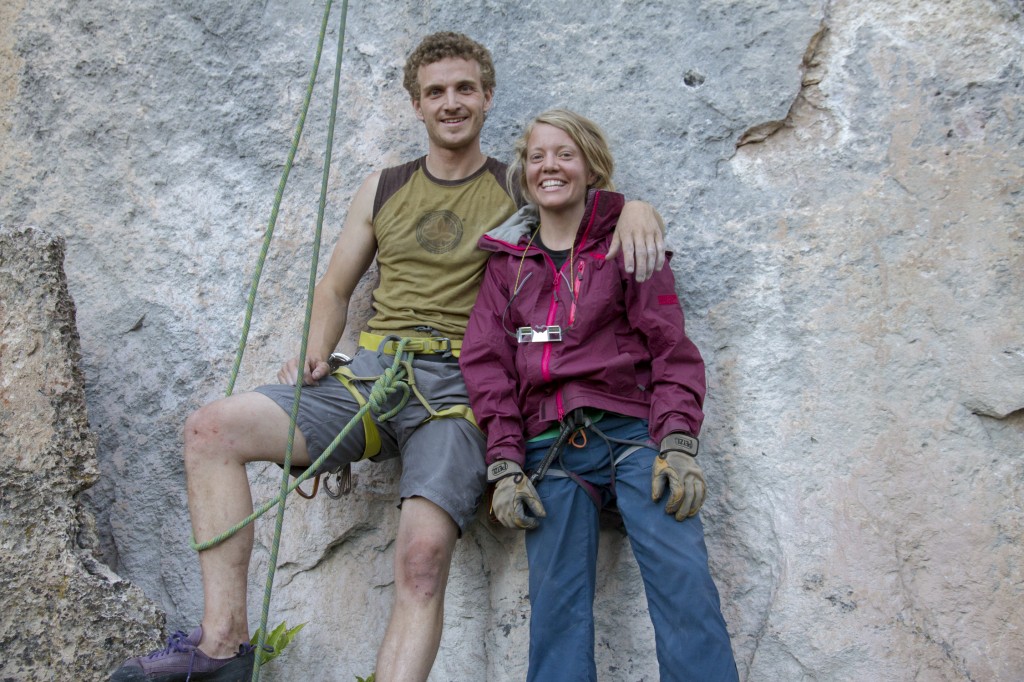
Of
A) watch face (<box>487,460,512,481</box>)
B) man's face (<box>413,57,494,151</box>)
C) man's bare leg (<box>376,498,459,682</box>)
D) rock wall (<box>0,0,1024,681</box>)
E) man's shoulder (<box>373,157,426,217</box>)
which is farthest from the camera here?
man's shoulder (<box>373,157,426,217</box>)

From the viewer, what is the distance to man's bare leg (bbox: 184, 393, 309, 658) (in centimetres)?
268

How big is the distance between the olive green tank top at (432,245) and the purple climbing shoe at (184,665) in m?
1.10

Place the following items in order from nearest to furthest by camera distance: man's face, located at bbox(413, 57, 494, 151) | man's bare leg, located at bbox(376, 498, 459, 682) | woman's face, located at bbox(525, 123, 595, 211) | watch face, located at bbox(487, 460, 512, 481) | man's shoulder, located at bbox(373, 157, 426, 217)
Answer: man's bare leg, located at bbox(376, 498, 459, 682) < watch face, located at bbox(487, 460, 512, 481) < woman's face, located at bbox(525, 123, 595, 211) < man's face, located at bbox(413, 57, 494, 151) < man's shoulder, located at bbox(373, 157, 426, 217)

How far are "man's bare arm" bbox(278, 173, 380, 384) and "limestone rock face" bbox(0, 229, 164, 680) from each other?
744mm

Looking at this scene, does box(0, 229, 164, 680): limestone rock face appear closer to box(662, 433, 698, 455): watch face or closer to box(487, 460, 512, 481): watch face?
box(487, 460, 512, 481): watch face

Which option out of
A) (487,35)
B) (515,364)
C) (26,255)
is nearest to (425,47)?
(487,35)

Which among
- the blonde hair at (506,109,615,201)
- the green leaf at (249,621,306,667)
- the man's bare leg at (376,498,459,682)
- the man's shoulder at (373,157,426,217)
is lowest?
the green leaf at (249,621,306,667)

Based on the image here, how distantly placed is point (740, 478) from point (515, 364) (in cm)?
79

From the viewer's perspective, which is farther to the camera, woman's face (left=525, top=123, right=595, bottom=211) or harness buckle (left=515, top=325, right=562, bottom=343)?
woman's face (left=525, top=123, right=595, bottom=211)

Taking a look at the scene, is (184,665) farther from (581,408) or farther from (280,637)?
(581,408)

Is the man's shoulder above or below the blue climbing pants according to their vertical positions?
above

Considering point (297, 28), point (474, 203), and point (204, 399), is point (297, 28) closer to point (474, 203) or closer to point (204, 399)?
point (474, 203)

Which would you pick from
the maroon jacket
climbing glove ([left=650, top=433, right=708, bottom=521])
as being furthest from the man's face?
climbing glove ([left=650, top=433, right=708, bottom=521])

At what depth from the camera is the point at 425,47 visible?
3.22 meters
